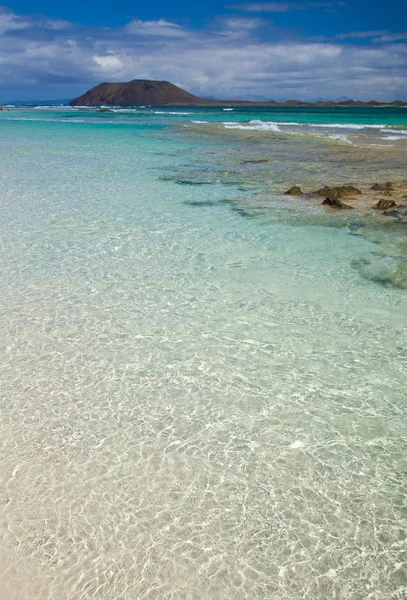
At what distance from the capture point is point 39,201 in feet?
32.4

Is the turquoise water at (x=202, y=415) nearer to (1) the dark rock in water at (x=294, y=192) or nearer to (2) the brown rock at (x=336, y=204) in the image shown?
(2) the brown rock at (x=336, y=204)

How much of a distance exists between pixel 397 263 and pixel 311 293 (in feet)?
5.93

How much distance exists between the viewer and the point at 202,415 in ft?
11.0

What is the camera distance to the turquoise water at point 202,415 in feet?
7.57

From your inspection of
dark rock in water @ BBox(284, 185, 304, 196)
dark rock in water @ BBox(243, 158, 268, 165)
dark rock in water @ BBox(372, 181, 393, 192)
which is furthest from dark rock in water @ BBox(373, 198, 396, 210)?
dark rock in water @ BBox(243, 158, 268, 165)

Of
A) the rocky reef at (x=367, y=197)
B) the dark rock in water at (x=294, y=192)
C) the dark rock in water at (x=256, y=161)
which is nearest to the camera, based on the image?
the rocky reef at (x=367, y=197)

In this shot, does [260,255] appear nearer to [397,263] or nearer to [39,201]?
[397,263]

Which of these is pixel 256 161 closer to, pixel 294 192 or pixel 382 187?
pixel 382 187

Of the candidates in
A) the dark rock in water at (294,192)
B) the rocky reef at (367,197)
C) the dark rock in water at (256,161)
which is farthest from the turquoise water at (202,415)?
the dark rock in water at (256,161)

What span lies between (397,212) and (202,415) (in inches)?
297

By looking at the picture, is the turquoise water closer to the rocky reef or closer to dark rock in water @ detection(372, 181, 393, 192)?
the rocky reef

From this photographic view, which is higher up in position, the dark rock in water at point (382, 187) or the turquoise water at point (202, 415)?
the dark rock in water at point (382, 187)

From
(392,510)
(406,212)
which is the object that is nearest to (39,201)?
(406,212)

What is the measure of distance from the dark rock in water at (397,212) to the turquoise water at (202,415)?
1.76m
